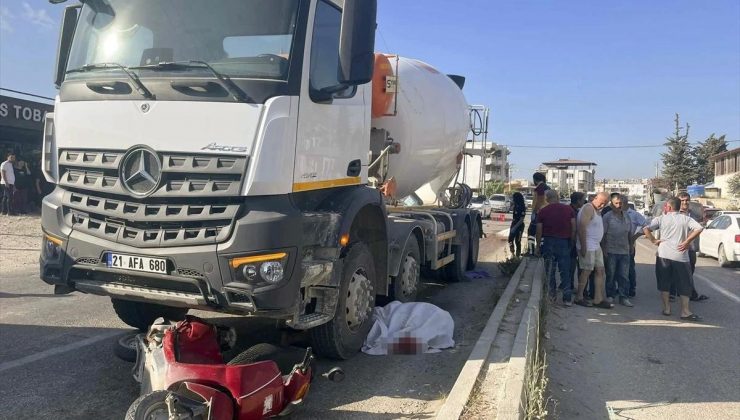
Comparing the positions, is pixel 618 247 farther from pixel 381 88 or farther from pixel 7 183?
pixel 7 183

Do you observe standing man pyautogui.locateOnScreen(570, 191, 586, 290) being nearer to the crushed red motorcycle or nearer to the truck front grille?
the crushed red motorcycle

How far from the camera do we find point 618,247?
826 cm

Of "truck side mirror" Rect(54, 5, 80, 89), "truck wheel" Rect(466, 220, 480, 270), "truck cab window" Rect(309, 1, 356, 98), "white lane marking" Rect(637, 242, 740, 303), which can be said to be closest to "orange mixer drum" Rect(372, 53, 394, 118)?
"truck cab window" Rect(309, 1, 356, 98)

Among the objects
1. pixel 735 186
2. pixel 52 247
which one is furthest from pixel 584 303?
pixel 735 186

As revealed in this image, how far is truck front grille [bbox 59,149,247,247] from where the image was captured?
3670 mm

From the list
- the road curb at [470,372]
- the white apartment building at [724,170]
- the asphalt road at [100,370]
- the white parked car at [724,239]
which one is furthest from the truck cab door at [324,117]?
the white apartment building at [724,170]

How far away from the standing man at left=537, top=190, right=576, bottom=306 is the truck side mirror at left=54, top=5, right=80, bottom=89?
6.39 metres

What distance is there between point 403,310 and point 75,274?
299cm

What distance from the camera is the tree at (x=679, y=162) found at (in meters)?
55.9

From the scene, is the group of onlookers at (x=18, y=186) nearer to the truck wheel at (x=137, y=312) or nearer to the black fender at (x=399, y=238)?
the truck wheel at (x=137, y=312)

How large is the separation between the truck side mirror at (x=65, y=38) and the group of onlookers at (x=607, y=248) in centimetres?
641

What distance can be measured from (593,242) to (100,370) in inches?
254

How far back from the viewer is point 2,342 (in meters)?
5.06

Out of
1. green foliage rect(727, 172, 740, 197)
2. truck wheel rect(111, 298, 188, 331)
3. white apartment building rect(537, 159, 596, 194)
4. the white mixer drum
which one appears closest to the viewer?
truck wheel rect(111, 298, 188, 331)
